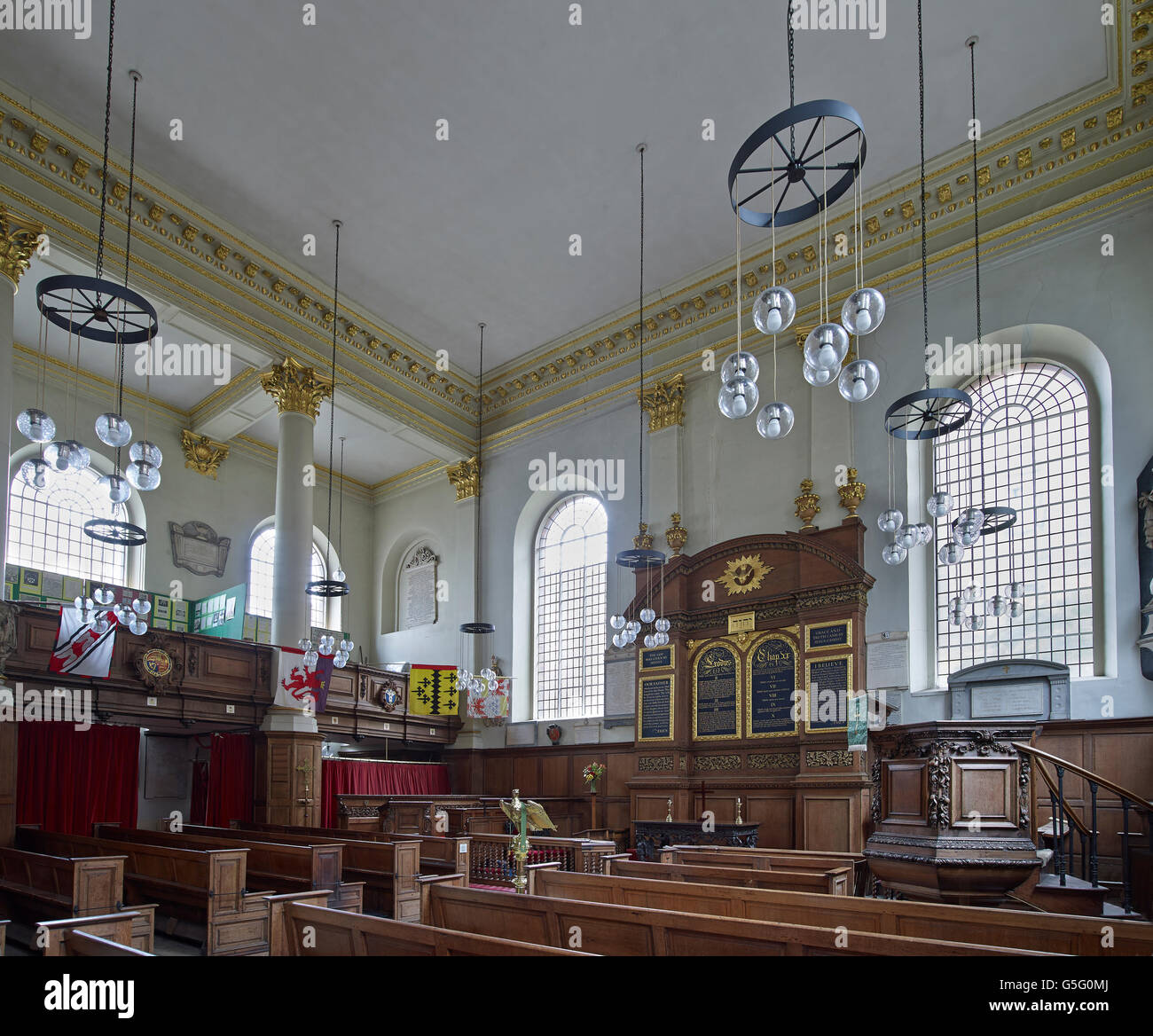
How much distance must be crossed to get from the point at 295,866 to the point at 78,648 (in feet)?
13.3

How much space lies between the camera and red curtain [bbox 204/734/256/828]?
1234 centimetres

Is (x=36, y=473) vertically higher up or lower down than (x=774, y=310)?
lower down

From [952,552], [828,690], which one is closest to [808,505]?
[828,690]

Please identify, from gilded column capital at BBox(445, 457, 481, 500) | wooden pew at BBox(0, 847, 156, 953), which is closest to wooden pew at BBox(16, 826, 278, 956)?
wooden pew at BBox(0, 847, 156, 953)

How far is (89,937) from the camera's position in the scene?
156 inches

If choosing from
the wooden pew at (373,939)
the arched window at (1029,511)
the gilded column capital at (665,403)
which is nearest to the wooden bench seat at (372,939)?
the wooden pew at (373,939)

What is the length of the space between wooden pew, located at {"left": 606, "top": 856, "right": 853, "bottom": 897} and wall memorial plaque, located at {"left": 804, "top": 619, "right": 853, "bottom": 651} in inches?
167

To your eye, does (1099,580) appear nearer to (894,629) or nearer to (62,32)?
(894,629)

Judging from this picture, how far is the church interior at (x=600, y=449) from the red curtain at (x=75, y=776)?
0.05 metres

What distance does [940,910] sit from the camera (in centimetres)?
462

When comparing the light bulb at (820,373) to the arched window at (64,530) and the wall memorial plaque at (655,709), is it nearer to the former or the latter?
the wall memorial plaque at (655,709)

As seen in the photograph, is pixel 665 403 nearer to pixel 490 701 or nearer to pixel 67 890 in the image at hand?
pixel 490 701

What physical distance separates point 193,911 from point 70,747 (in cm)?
447
